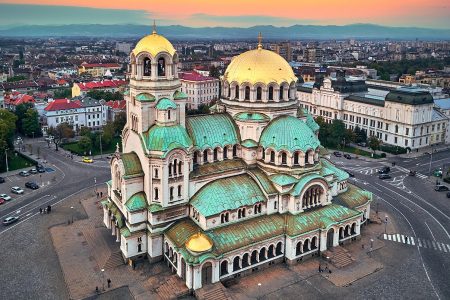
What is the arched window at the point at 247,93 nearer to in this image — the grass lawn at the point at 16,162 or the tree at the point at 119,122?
the grass lawn at the point at 16,162

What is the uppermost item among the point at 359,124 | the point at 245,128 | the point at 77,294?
the point at 245,128

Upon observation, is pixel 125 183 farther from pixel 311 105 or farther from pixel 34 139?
pixel 311 105

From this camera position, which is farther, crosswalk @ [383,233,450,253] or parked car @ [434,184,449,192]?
parked car @ [434,184,449,192]

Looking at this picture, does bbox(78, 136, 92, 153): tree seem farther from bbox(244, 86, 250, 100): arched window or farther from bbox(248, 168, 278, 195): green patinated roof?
bbox(248, 168, 278, 195): green patinated roof

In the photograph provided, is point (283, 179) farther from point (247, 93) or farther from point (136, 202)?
point (136, 202)

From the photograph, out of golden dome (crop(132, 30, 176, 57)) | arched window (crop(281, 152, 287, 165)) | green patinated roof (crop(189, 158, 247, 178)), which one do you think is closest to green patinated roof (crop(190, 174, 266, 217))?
green patinated roof (crop(189, 158, 247, 178))

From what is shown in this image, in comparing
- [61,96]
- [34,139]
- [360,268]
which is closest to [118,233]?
[360,268]

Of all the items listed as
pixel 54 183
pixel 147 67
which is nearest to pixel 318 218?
pixel 147 67
